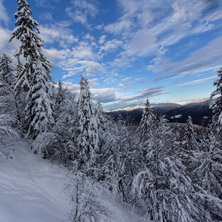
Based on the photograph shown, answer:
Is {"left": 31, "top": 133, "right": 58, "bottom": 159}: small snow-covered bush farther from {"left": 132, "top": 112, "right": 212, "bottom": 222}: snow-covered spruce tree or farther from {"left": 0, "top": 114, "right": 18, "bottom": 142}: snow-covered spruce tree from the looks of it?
{"left": 132, "top": 112, "right": 212, "bottom": 222}: snow-covered spruce tree

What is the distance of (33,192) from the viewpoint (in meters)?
6.79

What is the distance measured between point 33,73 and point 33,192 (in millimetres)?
10001

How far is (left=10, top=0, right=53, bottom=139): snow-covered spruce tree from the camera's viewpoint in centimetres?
1231

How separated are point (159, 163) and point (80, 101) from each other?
336 inches

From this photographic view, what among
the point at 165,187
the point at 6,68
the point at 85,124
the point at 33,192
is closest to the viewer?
the point at 33,192

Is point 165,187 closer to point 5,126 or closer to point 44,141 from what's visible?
point 44,141

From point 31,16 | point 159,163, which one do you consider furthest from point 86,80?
point 159,163

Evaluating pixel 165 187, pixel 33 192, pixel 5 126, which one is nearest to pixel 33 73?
pixel 5 126

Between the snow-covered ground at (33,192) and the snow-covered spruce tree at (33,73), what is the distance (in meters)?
2.74

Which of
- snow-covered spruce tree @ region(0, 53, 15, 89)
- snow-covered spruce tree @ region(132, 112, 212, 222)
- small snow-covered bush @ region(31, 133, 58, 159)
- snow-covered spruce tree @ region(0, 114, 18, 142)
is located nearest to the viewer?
snow-covered spruce tree @ region(132, 112, 212, 222)

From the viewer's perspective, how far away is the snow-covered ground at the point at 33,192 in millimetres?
4770

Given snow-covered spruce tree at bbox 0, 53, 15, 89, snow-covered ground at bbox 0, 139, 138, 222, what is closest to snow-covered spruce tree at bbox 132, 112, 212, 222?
snow-covered ground at bbox 0, 139, 138, 222

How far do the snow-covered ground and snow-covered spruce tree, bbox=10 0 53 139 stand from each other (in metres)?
2.74

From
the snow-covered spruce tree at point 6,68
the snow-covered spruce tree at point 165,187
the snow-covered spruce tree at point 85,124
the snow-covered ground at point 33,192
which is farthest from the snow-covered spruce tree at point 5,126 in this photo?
the snow-covered spruce tree at point 6,68
